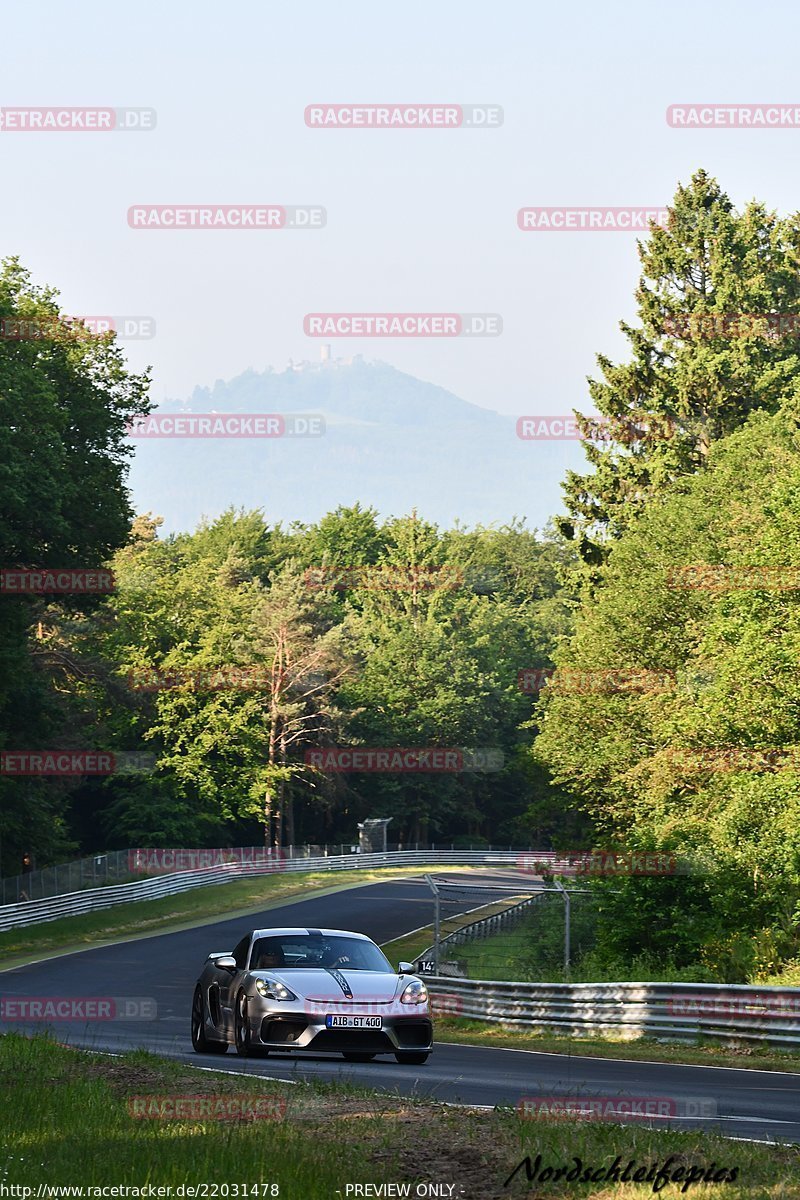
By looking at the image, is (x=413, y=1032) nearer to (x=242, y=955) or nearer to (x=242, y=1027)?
(x=242, y=1027)

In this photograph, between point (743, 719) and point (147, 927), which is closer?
point (743, 719)

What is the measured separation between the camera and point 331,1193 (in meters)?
8.30

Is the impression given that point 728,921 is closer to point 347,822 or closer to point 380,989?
→ point 380,989

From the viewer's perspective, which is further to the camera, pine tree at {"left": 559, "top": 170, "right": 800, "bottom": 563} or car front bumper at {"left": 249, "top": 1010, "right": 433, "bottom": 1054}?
pine tree at {"left": 559, "top": 170, "right": 800, "bottom": 563}

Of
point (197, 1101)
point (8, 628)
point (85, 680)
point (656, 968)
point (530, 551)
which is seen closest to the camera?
point (197, 1101)

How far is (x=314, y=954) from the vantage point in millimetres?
16953

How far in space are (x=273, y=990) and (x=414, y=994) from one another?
1.40 meters

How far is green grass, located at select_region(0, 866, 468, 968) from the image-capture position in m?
50.8

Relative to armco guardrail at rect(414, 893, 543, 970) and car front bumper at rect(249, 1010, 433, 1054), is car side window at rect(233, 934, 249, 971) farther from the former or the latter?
armco guardrail at rect(414, 893, 543, 970)

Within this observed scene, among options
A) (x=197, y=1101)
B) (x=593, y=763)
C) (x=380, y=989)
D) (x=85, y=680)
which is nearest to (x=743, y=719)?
(x=593, y=763)

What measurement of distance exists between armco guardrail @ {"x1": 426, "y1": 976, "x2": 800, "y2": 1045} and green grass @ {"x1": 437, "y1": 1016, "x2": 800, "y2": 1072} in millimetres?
155

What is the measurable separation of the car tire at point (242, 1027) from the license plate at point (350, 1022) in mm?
1002

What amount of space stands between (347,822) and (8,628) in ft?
190

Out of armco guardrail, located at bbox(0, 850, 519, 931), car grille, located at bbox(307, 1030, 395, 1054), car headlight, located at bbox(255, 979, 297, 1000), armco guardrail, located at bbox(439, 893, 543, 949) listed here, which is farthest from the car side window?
armco guardrail, located at bbox(0, 850, 519, 931)
